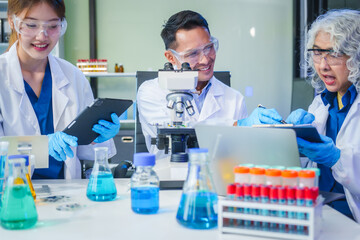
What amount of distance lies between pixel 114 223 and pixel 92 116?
24.1 inches

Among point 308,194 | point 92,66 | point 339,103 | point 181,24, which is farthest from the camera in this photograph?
point 92,66

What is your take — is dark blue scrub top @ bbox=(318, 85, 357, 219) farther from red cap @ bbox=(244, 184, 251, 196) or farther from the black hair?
red cap @ bbox=(244, 184, 251, 196)

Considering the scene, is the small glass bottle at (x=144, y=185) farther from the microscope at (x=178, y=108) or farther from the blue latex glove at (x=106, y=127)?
the blue latex glove at (x=106, y=127)

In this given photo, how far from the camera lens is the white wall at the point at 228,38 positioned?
15.8 ft

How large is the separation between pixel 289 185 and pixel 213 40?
1.27m

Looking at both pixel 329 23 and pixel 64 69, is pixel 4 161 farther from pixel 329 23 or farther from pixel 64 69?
pixel 329 23

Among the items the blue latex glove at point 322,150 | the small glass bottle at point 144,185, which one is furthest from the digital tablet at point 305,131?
the small glass bottle at point 144,185

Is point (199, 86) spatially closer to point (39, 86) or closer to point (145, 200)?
point (39, 86)

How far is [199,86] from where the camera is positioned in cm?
216

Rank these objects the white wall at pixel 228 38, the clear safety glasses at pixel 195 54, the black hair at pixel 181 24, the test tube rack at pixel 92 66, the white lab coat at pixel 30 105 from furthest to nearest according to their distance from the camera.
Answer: the white wall at pixel 228 38
the test tube rack at pixel 92 66
the black hair at pixel 181 24
the clear safety glasses at pixel 195 54
the white lab coat at pixel 30 105

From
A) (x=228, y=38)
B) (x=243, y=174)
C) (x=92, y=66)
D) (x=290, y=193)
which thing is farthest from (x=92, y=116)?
(x=228, y=38)

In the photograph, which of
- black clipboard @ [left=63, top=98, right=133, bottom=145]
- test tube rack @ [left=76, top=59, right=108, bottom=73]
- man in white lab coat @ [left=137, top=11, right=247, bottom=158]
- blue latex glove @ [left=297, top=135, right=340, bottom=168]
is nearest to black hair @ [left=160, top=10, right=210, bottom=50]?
man in white lab coat @ [left=137, top=11, right=247, bottom=158]

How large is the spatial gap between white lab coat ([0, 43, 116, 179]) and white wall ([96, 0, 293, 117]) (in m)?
2.95

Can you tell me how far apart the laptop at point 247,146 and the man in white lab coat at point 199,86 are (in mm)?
805
